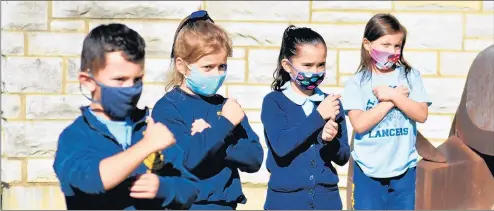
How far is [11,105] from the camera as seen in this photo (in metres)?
6.71

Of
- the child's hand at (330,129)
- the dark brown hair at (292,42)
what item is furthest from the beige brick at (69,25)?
the child's hand at (330,129)

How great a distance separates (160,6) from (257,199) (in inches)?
59.0

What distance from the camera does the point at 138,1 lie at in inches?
263

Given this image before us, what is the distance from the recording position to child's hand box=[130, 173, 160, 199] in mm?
3295

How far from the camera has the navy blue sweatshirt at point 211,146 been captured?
3.77 meters

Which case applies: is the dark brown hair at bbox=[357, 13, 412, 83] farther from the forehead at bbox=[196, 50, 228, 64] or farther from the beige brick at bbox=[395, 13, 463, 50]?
the beige brick at bbox=[395, 13, 463, 50]

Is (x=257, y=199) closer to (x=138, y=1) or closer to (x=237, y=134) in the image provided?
(x=138, y=1)

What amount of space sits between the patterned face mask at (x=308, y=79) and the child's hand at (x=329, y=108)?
0.11 meters

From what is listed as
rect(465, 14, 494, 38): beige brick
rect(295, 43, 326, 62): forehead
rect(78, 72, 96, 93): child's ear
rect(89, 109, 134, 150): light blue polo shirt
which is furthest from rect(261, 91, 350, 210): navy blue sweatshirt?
rect(465, 14, 494, 38): beige brick

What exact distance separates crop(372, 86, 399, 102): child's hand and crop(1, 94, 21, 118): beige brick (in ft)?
9.89

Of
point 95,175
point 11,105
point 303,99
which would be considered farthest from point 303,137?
point 11,105

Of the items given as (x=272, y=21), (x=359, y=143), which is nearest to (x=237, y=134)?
(x=359, y=143)

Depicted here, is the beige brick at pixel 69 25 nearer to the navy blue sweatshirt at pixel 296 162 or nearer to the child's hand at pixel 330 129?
the navy blue sweatshirt at pixel 296 162

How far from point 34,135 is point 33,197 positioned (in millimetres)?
439
